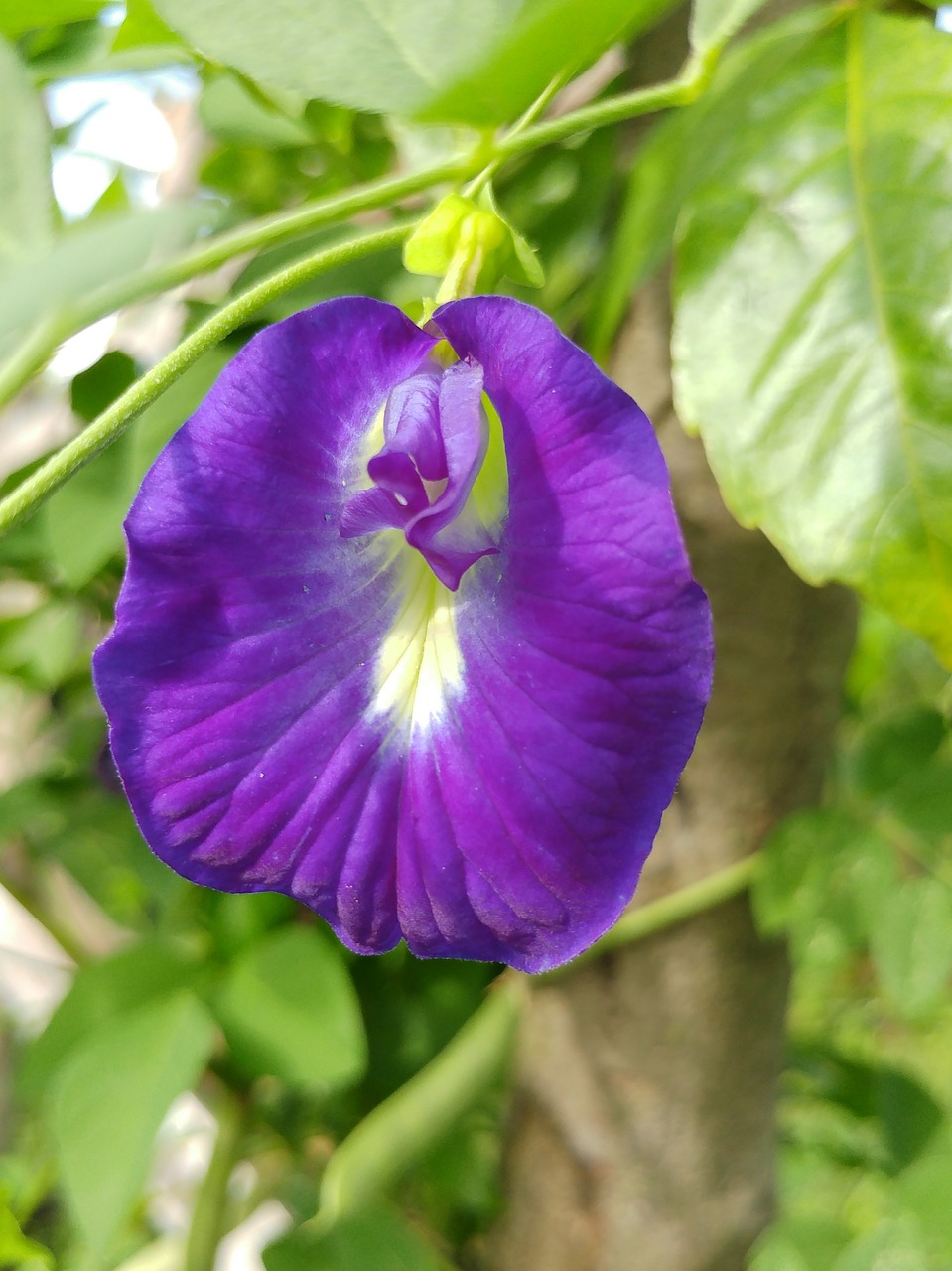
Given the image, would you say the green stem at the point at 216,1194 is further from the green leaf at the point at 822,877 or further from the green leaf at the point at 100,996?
the green leaf at the point at 822,877

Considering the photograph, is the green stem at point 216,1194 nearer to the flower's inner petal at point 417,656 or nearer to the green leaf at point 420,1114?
the green leaf at point 420,1114

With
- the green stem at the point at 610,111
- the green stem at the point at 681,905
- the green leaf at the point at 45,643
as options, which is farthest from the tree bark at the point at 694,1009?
the green leaf at the point at 45,643

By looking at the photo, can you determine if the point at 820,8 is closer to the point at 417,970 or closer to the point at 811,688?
the point at 811,688

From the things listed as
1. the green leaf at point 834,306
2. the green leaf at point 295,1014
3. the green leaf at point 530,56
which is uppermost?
the green leaf at point 530,56

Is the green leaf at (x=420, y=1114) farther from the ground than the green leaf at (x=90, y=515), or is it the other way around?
the green leaf at (x=90, y=515)

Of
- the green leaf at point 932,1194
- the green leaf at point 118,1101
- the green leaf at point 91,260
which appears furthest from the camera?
the green leaf at point 932,1194

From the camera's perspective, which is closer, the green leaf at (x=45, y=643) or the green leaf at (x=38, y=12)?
the green leaf at (x=38, y=12)

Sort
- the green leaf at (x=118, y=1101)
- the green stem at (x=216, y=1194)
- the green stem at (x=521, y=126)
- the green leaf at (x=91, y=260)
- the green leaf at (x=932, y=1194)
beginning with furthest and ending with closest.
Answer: the green stem at (x=216, y=1194) < the green leaf at (x=932, y=1194) < the green leaf at (x=118, y=1101) < the green stem at (x=521, y=126) < the green leaf at (x=91, y=260)

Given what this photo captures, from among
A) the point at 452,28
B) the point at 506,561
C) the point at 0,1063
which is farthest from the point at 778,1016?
the point at 0,1063
